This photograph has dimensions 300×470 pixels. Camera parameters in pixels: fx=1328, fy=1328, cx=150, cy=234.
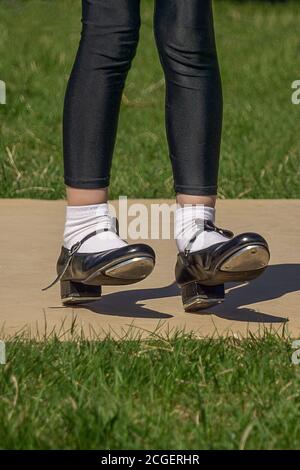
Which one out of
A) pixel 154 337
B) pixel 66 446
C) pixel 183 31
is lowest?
pixel 154 337

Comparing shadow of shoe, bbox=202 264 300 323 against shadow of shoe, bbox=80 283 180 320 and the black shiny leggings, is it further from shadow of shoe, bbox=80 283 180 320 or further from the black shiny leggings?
the black shiny leggings

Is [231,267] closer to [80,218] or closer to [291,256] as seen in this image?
[80,218]

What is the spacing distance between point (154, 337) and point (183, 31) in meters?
0.91

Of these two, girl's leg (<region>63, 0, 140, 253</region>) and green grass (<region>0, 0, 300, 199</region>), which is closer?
girl's leg (<region>63, 0, 140, 253</region>)

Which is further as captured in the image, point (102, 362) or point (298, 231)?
point (298, 231)

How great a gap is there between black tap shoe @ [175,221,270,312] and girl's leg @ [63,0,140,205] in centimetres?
34

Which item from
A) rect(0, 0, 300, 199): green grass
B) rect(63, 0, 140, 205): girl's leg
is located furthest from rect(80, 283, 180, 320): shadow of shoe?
rect(0, 0, 300, 199): green grass

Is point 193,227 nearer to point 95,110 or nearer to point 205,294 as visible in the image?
point 205,294

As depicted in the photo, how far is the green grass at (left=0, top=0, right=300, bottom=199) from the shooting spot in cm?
691

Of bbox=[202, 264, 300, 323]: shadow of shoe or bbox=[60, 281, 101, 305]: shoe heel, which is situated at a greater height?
bbox=[60, 281, 101, 305]: shoe heel

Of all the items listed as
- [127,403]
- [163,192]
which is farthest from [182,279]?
[163,192]

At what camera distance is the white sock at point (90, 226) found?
3969 mm

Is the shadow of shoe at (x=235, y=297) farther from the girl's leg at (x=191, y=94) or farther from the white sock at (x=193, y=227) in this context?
the girl's leg at (x=191, y=94)
